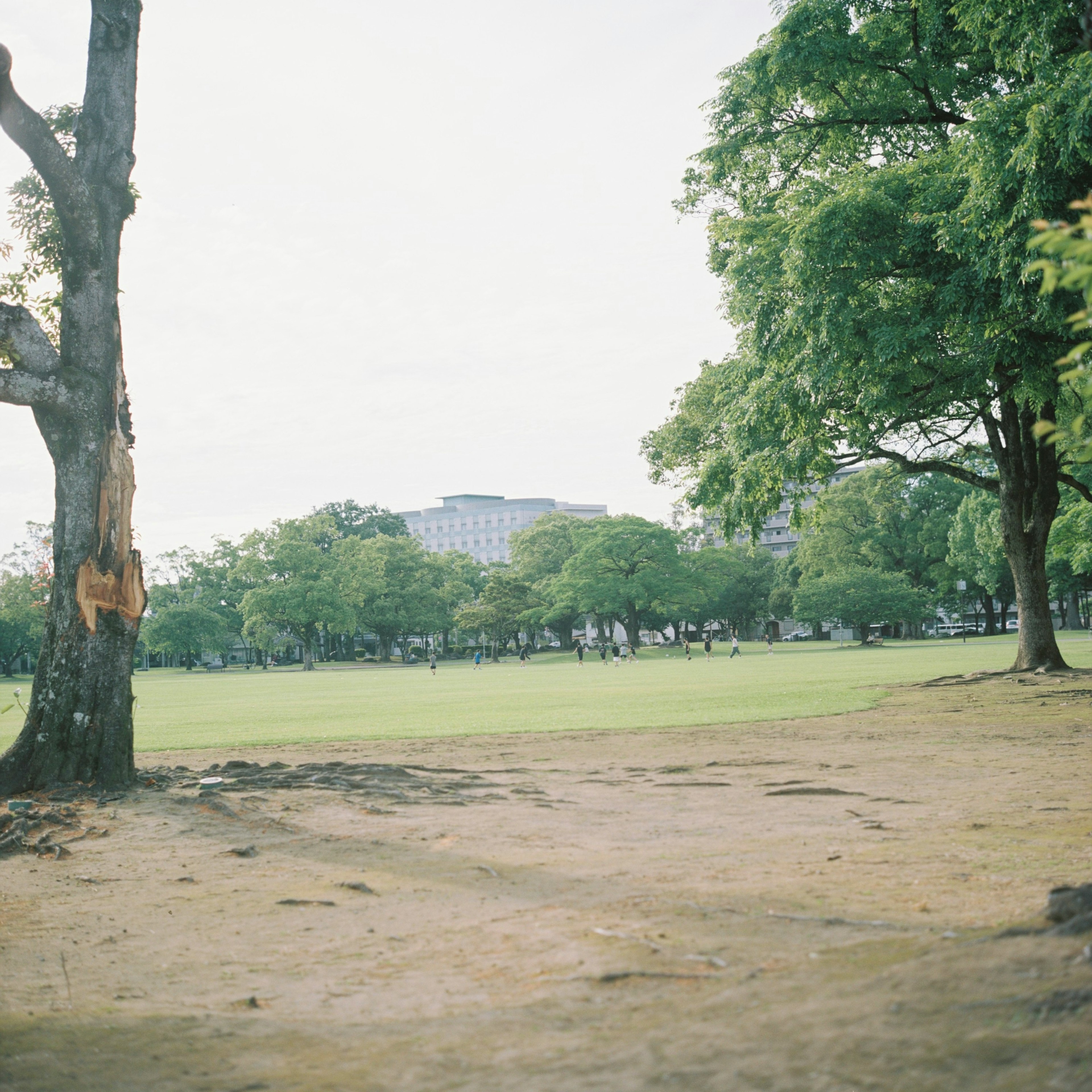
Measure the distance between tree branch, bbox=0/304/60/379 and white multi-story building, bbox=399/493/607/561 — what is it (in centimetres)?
16199

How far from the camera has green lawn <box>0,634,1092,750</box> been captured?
16578mm

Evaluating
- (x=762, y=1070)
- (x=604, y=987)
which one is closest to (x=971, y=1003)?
(x=762, y=1070)

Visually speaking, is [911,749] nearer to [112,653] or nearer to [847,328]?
[847,328]

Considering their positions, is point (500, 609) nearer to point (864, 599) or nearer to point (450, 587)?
point (450, 587)

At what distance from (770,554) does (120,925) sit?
328 feet

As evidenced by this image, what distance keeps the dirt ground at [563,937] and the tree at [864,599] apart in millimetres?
64331

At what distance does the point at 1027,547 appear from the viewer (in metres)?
22.3

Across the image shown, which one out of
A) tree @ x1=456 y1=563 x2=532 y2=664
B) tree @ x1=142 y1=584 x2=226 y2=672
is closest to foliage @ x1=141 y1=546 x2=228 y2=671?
tree @ x1=142 y1=584 x2=226 y2=672

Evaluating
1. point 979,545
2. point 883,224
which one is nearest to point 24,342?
point 883,224

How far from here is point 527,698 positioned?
24500mm

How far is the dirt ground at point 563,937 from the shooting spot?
2828 mm

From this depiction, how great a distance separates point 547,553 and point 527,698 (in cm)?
6677

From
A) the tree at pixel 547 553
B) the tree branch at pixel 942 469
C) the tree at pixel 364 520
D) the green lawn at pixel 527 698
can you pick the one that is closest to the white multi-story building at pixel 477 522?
the tree at pixel 364 520

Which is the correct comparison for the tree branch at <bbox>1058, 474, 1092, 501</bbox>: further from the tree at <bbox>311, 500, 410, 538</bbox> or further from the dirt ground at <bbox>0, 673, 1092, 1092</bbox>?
the tree at <bbox>311, 500, 410, 538</bbox>
